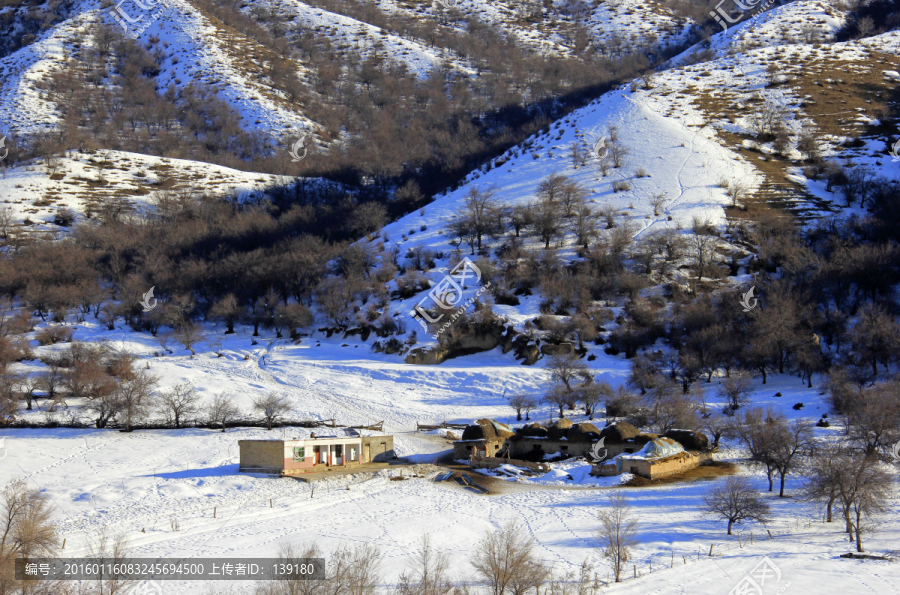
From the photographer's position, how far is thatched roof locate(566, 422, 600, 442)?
106 feet

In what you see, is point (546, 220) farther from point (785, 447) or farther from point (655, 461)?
point (785, 447)

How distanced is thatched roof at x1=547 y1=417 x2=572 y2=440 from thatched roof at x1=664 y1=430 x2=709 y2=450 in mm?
4945

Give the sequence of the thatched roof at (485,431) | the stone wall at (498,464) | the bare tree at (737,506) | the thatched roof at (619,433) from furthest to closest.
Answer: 1. the thatched roof at (485,431)
2. the thatched roof at (619,433)
3. the stone wall at (498,464)
4. the bare tree at (737,506)

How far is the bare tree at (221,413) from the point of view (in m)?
35.8

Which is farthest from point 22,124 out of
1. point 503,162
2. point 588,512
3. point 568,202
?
point 588,512

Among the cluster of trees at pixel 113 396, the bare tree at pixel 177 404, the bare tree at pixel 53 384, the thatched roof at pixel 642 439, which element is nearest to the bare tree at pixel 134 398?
the cluster of trees at pixel 113 396

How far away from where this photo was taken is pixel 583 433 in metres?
32.5

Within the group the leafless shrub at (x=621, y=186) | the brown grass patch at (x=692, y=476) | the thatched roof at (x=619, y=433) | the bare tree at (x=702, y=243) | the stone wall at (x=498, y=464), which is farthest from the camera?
the leafless shrub at (x=621, y=186)

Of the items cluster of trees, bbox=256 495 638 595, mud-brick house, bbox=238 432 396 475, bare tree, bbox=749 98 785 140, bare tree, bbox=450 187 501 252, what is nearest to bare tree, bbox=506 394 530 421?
mud-brick house, bbox=238 432 396 475

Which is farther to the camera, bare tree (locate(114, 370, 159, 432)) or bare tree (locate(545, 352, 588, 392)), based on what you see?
bare tree (locate(545, 352, 588, 392))

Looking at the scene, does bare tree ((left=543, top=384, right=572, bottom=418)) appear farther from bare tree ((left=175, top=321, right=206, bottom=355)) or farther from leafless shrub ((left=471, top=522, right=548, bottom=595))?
bare tree ((left=175, top=321, right=206, bottom=355))

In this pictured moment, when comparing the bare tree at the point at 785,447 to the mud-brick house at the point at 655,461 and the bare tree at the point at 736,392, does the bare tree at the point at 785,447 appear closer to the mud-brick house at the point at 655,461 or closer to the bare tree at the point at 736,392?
the mud-brick house at the point at 655,461

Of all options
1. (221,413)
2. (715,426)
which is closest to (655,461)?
(715,426)

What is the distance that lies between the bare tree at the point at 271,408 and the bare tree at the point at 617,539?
20.3 metres
